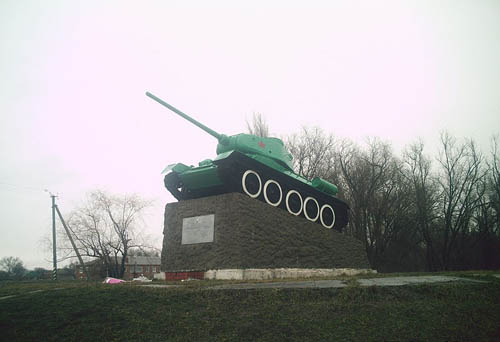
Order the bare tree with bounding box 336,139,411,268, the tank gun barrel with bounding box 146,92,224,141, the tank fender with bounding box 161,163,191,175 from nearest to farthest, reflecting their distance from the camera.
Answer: the tank gun barrel with bounding box 146,92,224,141 → the tank fender with bounding box 161,163,191,175 → the bare tree with bounding box 336,139,411,268

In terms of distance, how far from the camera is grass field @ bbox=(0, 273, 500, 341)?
3.44 meters

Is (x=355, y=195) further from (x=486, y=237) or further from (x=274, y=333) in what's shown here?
(x=274, y=333)

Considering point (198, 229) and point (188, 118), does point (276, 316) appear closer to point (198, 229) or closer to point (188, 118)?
point (198, 229)

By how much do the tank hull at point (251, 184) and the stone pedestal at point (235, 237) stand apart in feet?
1.92

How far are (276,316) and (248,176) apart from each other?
740 cm

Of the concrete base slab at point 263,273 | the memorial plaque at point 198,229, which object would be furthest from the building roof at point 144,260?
the concrete base slab at point 263,273

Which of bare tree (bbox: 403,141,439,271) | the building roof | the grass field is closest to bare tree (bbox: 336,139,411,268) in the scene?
bare tree (bbox: 403,141,439,271)

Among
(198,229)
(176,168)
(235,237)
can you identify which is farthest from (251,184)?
(176,168)

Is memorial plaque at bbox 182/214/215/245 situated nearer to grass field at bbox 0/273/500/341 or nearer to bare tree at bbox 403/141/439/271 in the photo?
grass field at bbox 0/273/500/341

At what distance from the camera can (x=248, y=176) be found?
11.4 meters

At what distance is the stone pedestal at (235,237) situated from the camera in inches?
400

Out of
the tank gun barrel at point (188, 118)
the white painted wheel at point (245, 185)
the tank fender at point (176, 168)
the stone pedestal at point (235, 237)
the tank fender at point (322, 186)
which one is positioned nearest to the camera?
the stone pedestal at point (235, 237)

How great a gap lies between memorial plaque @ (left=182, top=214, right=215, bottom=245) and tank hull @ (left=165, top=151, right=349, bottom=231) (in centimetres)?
119

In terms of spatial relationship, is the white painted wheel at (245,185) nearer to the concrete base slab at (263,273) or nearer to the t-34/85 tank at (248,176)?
the t-34/85 tank at (248,176)
